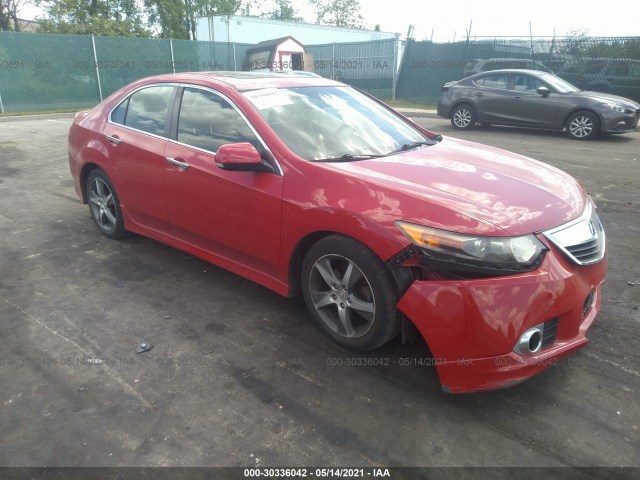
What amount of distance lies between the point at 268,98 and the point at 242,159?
0.71m

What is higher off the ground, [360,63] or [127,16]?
[127,16]

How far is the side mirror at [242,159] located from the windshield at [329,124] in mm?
226

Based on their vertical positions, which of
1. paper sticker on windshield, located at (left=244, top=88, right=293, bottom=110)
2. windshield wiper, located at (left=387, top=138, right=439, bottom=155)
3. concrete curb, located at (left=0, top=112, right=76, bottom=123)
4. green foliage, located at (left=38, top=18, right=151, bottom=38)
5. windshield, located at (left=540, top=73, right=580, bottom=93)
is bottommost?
concrete curb, located at (left=0, top=112, right=76, bottom=123)

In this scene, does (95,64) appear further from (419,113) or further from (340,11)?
(340,11)

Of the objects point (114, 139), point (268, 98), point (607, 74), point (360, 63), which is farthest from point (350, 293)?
point (360, 63)

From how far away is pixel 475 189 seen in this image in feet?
9.09

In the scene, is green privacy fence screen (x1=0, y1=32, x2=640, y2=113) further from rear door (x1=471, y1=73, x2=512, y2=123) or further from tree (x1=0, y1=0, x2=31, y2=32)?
tree (x1=0, y1=0, x2=31, y2=32)

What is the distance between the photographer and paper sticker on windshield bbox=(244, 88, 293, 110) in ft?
11.4

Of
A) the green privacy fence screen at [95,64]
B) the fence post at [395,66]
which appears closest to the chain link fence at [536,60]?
the fence post at [395,66]

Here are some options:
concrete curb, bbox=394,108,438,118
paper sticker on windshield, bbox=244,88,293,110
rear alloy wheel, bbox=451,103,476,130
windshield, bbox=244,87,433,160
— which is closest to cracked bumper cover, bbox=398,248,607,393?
windshield, bbox=244,87,433,160

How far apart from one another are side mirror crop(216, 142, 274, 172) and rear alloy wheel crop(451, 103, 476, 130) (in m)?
10.5

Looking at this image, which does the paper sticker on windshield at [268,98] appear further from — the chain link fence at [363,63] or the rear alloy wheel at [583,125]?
the chain link fence at [363,63]

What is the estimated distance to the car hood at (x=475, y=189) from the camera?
2.50 meters

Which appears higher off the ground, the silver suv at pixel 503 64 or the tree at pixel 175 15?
the tree at pixel 175 15
